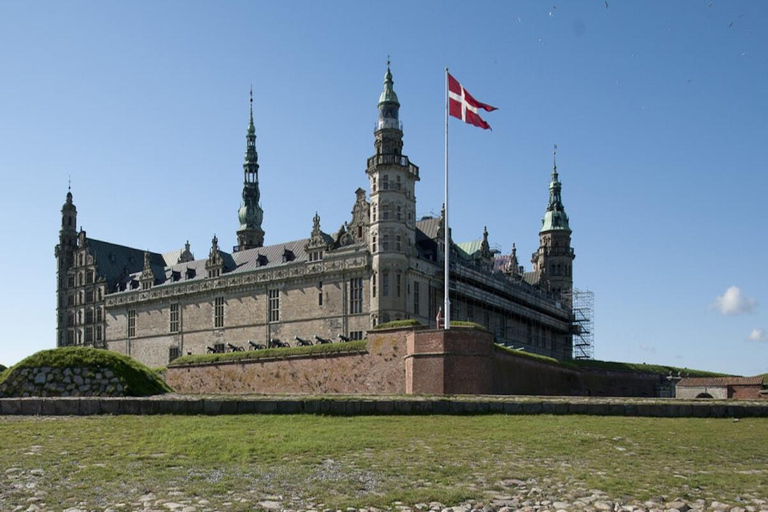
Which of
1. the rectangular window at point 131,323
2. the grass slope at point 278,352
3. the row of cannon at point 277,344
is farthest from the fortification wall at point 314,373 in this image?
the rectangular window at point 131,323

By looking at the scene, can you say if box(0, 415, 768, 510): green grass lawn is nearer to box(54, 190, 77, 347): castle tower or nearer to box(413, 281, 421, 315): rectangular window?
box(413, 281, 421, 315): rectangular window

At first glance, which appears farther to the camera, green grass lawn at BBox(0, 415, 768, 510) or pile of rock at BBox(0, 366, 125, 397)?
pile of rock at BBox(0, 366, 125, 397)

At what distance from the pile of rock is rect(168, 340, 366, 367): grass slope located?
24.1 m

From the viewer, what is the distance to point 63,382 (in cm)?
2538

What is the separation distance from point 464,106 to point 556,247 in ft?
224

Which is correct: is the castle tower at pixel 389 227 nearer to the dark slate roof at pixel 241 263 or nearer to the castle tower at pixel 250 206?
the dark slate roof at pixel 241 263

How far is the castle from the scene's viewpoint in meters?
61.7

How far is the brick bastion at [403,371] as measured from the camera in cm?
4025

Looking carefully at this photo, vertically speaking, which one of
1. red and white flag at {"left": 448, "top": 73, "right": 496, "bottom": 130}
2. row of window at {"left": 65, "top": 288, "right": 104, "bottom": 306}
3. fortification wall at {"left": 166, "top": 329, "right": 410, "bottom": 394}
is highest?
red and white flag at {"left": 448, "top": 73, "right": 496, "bottom": 130}

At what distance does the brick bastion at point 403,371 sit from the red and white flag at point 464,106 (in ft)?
35.1


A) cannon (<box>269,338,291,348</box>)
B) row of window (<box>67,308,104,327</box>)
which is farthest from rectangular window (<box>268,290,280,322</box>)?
row of window (<box>67,308,104,327</box>)

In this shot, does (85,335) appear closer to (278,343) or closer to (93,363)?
(278,343)

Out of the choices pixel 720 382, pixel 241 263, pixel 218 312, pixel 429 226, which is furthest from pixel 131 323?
pixel 720 382

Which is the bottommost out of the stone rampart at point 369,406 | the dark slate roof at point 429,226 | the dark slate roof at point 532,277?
the stone rampart at point 369,406
